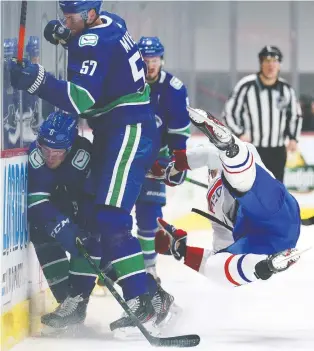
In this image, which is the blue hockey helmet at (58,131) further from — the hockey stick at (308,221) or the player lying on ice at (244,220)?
the hockey stick at (308,221)

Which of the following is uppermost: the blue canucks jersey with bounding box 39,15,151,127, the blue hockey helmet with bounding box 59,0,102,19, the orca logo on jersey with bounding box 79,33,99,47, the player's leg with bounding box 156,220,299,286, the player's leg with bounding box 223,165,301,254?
the blue hockey helmet with bounding box 59,0,102,19

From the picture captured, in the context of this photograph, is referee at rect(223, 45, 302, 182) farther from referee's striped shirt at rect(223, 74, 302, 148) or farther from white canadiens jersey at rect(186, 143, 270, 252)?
white canadiens jersey at rect(186, 143, 270, 252)

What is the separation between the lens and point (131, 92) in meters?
3.64

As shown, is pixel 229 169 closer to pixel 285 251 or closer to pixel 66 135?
pixel 285 251

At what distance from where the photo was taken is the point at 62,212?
3779mm

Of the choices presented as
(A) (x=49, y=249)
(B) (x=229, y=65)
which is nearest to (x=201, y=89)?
(B) (x=229, y=65)

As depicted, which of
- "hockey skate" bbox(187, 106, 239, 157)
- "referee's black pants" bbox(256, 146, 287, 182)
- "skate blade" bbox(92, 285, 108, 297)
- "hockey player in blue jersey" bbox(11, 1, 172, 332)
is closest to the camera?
"hockey skate" bbox(187, 106, 239, 157)

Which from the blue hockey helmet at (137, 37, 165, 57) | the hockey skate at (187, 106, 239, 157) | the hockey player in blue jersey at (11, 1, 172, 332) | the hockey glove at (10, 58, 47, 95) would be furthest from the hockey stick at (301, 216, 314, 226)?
the hockey glove at (10, 58, 47, 95)

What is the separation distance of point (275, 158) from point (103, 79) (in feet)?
10.0

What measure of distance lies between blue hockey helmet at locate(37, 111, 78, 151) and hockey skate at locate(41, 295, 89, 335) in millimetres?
513

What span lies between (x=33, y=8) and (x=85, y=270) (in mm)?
874

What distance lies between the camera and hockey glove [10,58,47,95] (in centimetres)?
336

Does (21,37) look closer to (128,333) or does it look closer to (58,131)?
(58,131)

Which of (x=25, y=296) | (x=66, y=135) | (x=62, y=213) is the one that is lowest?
(x=25, y=296)
